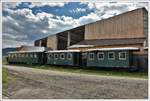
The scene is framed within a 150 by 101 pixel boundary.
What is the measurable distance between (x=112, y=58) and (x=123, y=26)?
4.66 meters

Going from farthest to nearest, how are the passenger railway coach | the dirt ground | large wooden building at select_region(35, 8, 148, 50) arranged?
large wooden building at select_region(35, 8, 148, 50) → the passenger railway coach → the dirt ground

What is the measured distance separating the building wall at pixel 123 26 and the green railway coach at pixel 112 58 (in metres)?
3.55

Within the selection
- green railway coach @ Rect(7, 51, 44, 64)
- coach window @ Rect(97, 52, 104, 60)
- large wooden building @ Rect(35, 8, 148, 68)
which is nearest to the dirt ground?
large wooden building @ Rect(35, 8, 148, 68)

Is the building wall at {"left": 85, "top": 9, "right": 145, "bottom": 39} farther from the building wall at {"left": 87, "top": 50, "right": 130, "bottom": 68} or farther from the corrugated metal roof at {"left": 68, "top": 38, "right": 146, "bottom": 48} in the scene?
the building wall at {"left": 87, "top": 50, "right": 130, "bottom": 68}

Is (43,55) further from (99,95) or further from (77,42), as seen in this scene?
(99,95)

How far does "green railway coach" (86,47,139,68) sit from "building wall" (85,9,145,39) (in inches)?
140

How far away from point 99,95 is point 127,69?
8437mm

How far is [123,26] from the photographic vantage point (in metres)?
21.9

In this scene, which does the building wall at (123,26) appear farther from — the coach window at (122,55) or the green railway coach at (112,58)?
the coach window at (122,55)

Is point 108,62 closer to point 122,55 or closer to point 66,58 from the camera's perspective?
point 122,55

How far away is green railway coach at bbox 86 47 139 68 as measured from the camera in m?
17.7

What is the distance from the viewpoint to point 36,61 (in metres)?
26.7

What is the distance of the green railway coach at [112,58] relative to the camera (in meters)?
17.7

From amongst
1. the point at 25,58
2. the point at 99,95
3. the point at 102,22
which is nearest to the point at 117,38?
the point at 102,22
